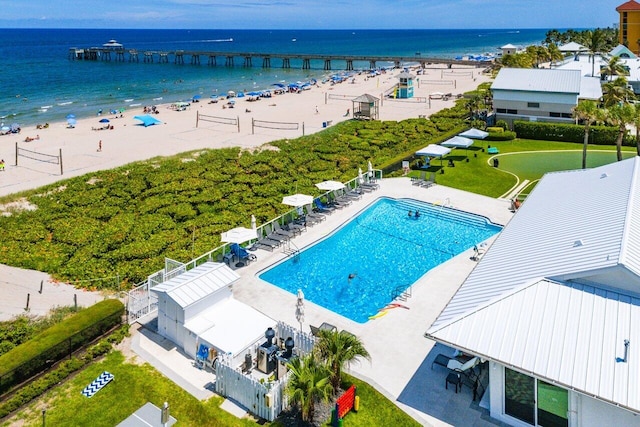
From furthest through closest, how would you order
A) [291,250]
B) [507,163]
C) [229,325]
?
[507,163] → [291,250] → [229,325]

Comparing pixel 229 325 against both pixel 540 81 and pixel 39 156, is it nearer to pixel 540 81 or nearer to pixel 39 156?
pixel 39 156

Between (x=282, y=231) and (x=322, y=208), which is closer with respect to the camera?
(x=282, y=231)

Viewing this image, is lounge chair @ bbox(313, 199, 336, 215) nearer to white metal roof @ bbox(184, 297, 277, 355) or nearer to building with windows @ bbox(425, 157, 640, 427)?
white metal roof @ bbox(184, 297, 277, 355)

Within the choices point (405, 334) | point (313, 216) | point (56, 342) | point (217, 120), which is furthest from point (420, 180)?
point (217, 120)

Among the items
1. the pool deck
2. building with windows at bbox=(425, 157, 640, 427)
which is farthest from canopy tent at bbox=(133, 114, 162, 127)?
building with windows at bbox=(425, 157, 640, 427)

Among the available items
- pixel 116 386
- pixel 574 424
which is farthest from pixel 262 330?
pixel 574 424
